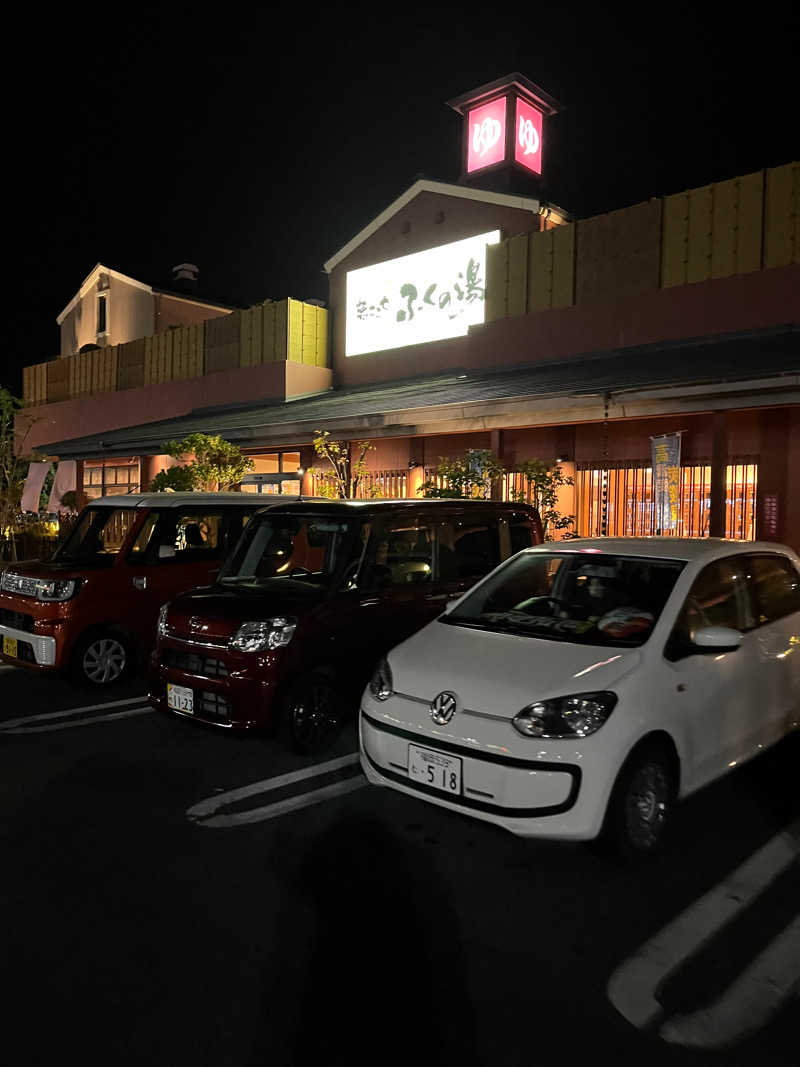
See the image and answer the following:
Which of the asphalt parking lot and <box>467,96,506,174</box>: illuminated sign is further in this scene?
<box>467,96,506,174</box>: illuminated sign

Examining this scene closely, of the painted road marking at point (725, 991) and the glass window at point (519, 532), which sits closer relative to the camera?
the painted road marking at point (725, 991)

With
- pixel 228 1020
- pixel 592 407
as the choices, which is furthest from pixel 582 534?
pixel 228 1020

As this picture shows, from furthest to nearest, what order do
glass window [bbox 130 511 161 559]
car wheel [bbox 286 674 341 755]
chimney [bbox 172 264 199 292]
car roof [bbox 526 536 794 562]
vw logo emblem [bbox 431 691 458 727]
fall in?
chimney [bbox 172 264 199 292]
glass window [bbox 130 511 161 559]
car wheel [bbox 286 674 341 755]
car roof [bbox 526 536 794 562]
vw logo emblem [bbox 431 691 458 727]

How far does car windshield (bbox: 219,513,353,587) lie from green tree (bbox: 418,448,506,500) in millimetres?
4275

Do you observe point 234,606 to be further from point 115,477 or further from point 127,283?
point 127,283

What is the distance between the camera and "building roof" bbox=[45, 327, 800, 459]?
8336 millimetres

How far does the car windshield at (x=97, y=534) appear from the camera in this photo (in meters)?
7.09

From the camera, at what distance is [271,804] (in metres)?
4.27

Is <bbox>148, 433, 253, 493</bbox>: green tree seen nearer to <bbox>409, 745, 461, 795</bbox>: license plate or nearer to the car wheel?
the car wheel

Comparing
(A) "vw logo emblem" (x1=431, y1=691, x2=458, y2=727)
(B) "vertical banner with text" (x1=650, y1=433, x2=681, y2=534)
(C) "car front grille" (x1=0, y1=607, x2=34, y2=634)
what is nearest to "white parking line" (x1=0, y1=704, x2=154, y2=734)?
(C) "car front grille" (x1=0, y1=607, x2=34, y2=634)

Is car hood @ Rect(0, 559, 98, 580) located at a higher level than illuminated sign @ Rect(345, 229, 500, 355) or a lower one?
lower

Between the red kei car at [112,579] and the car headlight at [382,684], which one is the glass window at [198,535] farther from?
the car headlight at [382,684]

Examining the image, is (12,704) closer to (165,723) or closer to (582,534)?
(165,723)

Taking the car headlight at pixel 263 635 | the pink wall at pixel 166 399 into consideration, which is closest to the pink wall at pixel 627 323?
the pink wall at pixel 166 399
